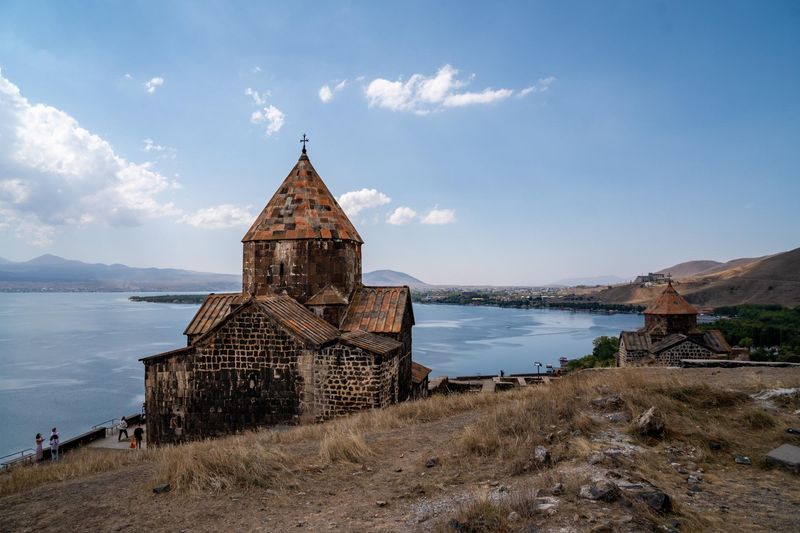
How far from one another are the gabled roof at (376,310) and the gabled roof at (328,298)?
34 cm

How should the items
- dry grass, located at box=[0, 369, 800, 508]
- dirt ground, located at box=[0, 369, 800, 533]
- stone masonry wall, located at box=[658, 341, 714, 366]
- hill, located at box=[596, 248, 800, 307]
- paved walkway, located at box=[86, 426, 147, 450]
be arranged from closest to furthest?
dirt ground, located at box=[0, 369, 800, 533]
dry grass, located at box=[0, 369, 800, 508]
paved walkway, located at box=[86, 426, 147, 450]
stone masonry wall, located at box=[658, 341, 714, 366]
hill, located at box=[596, 248, 800, 307]

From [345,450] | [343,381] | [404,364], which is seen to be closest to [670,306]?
[404,364]

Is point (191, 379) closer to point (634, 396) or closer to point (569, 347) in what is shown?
point (634, 396)

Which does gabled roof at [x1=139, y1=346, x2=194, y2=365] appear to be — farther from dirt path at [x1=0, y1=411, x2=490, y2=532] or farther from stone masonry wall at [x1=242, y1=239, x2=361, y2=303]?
dirt path at [x1=0, y1=411, x2=490, y2=532]

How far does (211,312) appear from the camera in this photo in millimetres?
11516

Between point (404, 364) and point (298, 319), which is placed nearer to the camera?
point (298, 319)

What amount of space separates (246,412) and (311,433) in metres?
2.36

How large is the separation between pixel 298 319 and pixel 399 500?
562 centimetres

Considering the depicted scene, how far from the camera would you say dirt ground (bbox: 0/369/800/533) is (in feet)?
10.8

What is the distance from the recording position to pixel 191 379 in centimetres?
882

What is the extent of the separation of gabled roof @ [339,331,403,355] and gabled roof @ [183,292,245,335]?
10.3 feet

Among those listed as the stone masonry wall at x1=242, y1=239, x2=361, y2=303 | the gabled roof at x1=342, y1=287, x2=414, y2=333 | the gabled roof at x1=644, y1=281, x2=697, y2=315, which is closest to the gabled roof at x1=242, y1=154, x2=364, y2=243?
the stone masonry wall at x1=242, y1=239, x2=361, y2=303

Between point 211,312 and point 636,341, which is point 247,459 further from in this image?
point 636,341

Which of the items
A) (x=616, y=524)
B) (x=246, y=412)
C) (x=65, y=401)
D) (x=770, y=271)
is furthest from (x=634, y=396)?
(x=770, y=271)
